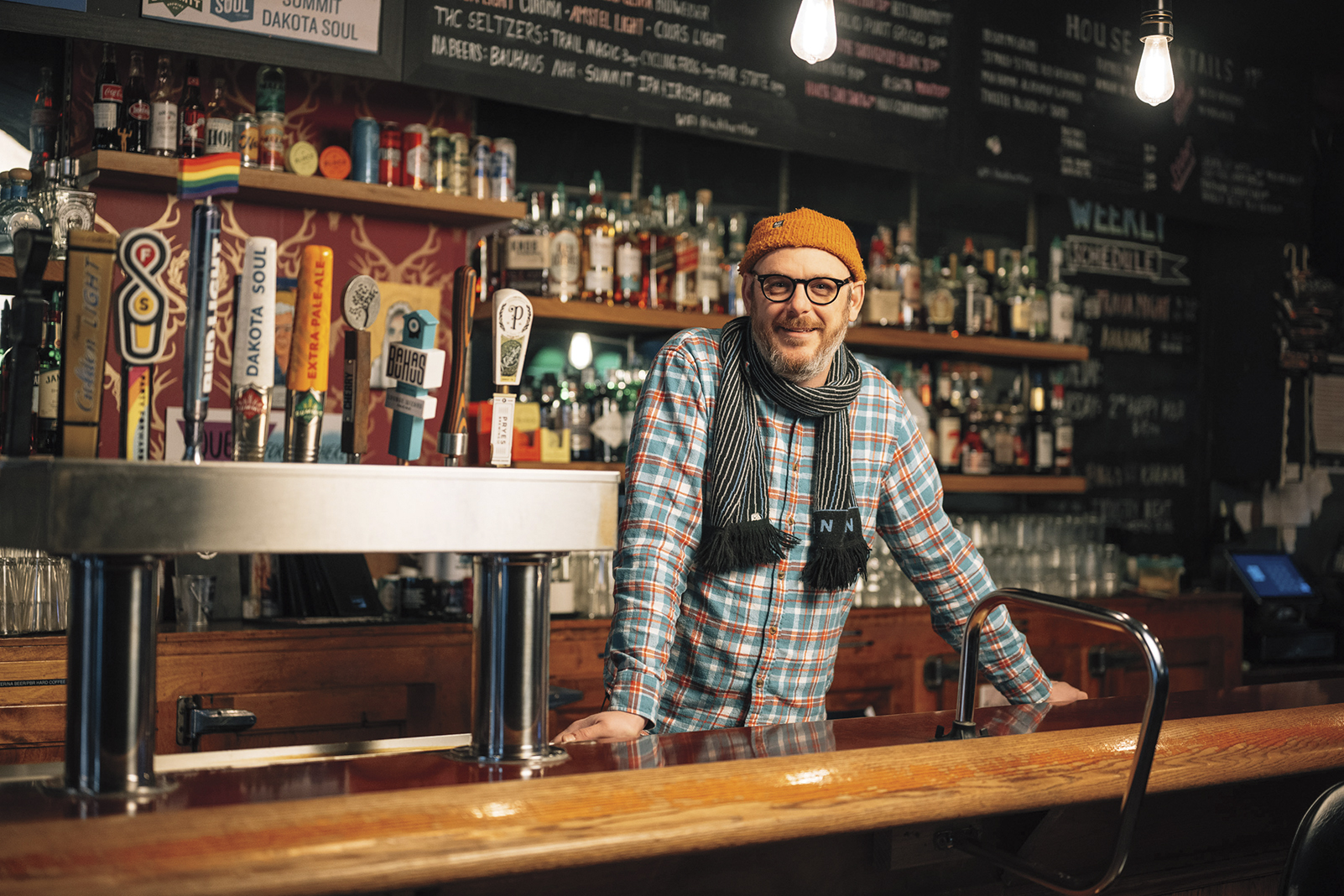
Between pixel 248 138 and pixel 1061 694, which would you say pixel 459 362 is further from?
pixel 248 138

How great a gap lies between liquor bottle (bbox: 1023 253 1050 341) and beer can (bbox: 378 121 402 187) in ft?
7.86

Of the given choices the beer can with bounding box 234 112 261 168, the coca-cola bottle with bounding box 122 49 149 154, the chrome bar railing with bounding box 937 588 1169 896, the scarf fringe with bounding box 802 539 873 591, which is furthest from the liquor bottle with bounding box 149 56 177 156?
the chrome bar railing with bounding box 937 588 1169 896

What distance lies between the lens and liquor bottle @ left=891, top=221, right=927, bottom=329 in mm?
4277

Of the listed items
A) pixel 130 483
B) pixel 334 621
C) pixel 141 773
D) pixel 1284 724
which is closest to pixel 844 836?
pixel 1284 724

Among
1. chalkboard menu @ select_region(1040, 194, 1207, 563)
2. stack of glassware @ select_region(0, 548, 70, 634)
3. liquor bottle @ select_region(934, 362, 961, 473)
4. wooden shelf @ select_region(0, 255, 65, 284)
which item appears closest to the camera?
stack of glassware @ select_region(0, 548, 70, 634)

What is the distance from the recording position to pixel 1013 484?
434 centimetres

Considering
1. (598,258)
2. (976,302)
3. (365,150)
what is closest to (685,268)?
(598,258)

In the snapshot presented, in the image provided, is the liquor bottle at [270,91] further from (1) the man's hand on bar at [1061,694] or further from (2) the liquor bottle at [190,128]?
(1) the man's hand on bar at [1061,694]

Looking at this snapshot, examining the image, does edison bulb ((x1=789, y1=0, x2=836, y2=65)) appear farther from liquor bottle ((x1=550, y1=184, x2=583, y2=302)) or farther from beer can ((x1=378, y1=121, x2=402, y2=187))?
beer can ((x1=378, y1=121, x2=402, y2=187))

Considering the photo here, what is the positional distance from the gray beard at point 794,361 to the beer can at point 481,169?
63.7 inches

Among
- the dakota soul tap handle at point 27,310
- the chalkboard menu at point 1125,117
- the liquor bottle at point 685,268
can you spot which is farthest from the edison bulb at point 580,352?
the dakota soul tap handle at point 27,310

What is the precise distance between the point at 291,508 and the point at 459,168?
8.43 ft

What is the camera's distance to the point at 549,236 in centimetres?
355

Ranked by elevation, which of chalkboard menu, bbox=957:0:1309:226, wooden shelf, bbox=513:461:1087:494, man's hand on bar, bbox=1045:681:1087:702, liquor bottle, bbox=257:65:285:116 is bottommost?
man's hand on bar, bbox=1045:681:1087:702
